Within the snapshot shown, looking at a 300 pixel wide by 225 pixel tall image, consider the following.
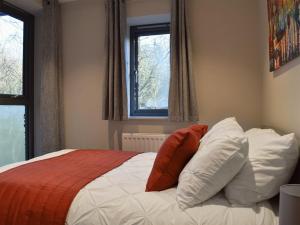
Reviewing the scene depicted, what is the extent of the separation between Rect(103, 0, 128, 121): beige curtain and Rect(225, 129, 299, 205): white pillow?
196 cm

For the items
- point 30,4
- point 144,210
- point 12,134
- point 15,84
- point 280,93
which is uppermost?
point 30,4

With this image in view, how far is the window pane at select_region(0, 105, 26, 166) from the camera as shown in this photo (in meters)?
3.07

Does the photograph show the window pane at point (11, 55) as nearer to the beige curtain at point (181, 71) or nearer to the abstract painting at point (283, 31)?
the beige curtain at point (181, 71)

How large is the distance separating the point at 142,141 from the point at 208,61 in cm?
118

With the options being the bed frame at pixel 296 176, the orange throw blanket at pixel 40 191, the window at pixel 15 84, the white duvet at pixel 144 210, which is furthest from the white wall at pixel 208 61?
the white duvet at pixel 144 210

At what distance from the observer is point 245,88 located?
2.82m

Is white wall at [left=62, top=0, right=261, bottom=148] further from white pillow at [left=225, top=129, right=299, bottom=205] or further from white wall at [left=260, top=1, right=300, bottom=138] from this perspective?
white pillow at [left=225, top=129, right=299, bottom=205]

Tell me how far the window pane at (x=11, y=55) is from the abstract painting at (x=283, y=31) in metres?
2.84

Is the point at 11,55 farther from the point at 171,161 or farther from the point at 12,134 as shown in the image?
the point at 171,161

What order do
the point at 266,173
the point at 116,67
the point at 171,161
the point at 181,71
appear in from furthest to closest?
the point at 116,67
the point at 181,71
the point at 171,161
the point at 266,173

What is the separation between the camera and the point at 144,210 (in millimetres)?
1230

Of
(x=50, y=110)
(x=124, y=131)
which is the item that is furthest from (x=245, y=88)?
(x=50, y=110)

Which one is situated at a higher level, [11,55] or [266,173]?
[11,55]

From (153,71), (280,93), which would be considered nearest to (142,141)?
(153,71)
